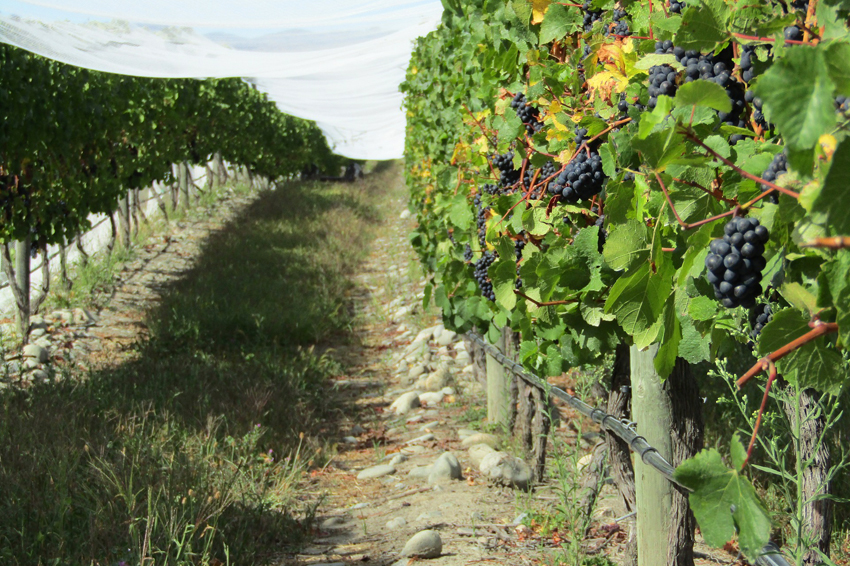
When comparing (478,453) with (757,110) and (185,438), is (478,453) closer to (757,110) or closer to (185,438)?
(185,438)

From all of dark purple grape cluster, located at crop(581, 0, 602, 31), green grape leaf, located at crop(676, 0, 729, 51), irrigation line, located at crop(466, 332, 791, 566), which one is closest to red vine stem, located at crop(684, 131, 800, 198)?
green grape leaf, located at crop(676, 0, 729, 51)

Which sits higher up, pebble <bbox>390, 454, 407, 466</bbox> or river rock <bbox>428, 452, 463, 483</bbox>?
river rock <bbox>428, 452, 463, 483</bbox>

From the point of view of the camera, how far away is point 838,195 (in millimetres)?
579

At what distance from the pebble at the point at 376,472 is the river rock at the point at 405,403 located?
3.44ft

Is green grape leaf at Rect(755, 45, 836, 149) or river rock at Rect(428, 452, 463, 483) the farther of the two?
river rock at Rect(428, 452, 463, 483)

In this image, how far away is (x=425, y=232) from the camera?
557cm

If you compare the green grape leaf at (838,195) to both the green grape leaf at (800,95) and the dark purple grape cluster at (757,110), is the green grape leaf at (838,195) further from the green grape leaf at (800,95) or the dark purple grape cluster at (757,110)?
the dark purple grape cluster at (757,110)

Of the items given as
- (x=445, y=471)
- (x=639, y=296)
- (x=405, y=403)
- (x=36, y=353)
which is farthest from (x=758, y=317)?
(x=36, y=353)

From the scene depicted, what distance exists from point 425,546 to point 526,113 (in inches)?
64.9

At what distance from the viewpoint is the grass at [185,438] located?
8.14 feet

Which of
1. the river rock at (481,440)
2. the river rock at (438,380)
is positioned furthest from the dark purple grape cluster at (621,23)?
the river rock at (438,380)

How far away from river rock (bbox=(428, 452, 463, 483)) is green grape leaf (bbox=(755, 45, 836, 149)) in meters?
3.29

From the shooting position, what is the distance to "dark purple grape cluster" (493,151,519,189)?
2406 millimetres

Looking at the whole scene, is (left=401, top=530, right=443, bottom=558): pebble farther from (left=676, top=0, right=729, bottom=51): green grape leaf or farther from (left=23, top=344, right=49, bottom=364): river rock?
(left=23, top=344, right=49, bottom=364): river rock
